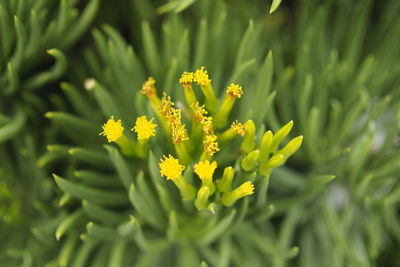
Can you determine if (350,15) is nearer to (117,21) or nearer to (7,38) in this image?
(117,21)

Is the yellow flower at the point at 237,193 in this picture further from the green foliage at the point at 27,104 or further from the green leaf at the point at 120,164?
the green foliage at the point at 27,104

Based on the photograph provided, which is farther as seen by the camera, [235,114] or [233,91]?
[235,114]

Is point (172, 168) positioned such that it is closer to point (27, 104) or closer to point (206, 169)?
point (206, 169)

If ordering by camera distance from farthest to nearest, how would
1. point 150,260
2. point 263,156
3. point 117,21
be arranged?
point 117,21 → point 150,260 → point 263,156

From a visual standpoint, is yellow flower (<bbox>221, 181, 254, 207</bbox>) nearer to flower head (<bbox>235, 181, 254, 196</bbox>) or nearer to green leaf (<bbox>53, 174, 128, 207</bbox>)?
flower head (<bbox>235, 181, 254, 196</bbox>)

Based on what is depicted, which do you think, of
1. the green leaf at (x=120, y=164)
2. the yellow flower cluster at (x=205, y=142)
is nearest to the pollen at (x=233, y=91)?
the yellow flower cluster at (x=205, y=142)

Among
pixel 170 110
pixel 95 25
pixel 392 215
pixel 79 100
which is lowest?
pixel 392 215

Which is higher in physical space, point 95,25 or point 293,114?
point 95,25

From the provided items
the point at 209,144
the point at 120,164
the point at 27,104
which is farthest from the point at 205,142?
the point at 27,104

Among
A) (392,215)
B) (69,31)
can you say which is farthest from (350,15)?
(69,31)
